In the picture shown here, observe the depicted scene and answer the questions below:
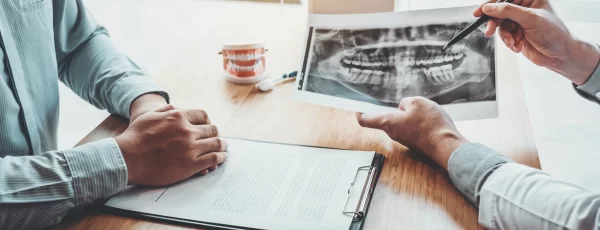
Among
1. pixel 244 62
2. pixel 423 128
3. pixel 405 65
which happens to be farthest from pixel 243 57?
pixel 423 128

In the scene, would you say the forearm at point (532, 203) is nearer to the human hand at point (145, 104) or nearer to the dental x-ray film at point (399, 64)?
the dental x-ray film at point (399, 64)

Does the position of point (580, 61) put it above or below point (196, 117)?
above

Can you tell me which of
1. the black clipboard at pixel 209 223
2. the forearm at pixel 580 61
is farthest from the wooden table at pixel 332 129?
the forearm at pixel 580 61

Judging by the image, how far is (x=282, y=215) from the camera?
85 centimetres

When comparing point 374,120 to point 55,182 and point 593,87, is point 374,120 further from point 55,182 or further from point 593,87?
point 55,182

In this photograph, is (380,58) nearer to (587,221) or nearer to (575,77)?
(575,77)

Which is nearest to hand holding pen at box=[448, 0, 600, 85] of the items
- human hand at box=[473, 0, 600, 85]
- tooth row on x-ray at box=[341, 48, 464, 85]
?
human hand at box=[473, 0, 600, 85]

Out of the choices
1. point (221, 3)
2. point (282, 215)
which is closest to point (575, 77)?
point (282, 215)

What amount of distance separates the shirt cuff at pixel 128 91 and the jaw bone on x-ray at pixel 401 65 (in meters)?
0.33

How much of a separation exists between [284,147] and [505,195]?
406 millimetres

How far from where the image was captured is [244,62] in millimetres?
1340

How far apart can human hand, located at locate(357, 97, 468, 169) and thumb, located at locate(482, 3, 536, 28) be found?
0.20m

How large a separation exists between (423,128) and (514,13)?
27 cm

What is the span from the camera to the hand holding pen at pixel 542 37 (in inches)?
40.9
